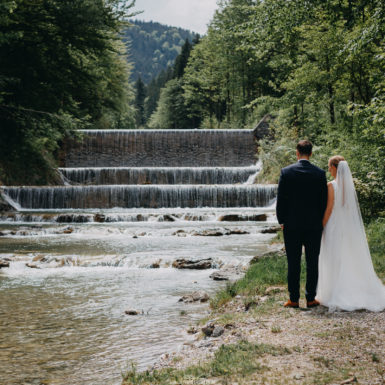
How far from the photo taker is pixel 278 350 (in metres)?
3.63

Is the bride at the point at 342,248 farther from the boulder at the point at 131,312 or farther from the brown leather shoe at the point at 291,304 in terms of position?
the boulder at the point at 131,312

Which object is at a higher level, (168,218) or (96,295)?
(96,295)

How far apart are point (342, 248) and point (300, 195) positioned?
0.83 m

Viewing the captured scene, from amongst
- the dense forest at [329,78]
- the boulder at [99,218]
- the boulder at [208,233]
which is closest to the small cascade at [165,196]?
the dense forest at [329,78]

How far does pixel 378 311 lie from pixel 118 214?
14.5m

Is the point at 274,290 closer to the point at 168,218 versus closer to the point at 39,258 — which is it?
the point at 39,258

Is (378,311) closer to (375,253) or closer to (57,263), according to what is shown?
(375,253)

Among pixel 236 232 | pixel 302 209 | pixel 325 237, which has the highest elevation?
pixel 302 209

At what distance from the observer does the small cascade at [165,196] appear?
2173cm

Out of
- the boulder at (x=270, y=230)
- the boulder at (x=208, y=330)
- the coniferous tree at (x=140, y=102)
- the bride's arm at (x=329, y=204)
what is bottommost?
the boulder at (x=270, y=230)

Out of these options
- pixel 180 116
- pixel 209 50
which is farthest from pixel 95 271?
pixel 180 116

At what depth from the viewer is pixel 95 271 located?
374 inches

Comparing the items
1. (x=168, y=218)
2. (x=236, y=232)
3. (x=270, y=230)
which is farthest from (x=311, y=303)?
(x=168, y=218)

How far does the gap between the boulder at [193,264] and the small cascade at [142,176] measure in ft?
53.0
